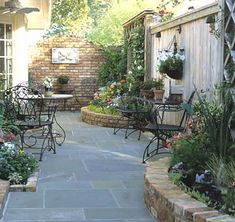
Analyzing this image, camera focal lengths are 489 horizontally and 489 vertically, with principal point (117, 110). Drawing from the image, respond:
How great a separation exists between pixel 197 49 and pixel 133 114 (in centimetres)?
239

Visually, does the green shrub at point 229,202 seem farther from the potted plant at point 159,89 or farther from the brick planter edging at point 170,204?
the potted plant at point 159,89

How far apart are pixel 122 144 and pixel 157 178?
3472 mm

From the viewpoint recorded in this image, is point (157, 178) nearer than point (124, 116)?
Yes

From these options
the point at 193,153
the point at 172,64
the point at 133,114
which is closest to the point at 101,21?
the point at 133,114

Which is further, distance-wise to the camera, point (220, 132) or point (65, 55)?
point (65, 55)

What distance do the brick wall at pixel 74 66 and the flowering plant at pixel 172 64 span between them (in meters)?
6.33

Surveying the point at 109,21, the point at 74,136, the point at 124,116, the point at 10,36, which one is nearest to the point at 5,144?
the point at 74,136

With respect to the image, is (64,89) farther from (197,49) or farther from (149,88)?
(197,49)

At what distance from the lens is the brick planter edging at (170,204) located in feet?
10.3

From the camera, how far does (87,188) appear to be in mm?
4918

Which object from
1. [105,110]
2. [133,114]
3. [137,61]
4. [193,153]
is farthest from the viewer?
[137,61]

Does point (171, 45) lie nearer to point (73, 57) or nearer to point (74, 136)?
point (74, 136)

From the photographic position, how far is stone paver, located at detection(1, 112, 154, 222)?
4.03m

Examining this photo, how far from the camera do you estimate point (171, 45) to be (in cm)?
832
